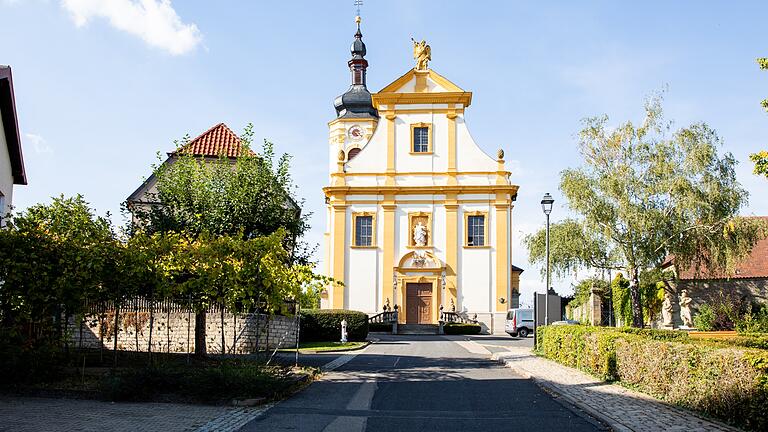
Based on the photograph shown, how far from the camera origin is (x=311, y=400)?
43.8ft

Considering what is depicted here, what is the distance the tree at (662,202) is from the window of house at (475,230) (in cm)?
948

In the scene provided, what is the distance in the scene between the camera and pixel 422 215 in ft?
154

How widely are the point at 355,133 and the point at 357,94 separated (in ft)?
12.1

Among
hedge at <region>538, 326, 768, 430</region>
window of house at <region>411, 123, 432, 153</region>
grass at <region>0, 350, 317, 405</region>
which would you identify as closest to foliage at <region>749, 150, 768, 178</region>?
hedge at <region>538, 326, 768, 430</region>

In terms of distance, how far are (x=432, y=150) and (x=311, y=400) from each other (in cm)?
3502

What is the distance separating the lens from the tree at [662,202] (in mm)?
35531

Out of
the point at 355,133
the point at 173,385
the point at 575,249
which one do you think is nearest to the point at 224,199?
the point at 173,385

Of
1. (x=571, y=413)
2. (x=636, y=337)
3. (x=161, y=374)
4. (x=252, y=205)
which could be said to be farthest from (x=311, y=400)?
(x=252, y=205)

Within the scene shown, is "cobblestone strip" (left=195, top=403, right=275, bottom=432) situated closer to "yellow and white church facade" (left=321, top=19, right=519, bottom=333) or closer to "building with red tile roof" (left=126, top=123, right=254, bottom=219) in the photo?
"building with red tile roof" (left=126, top=123, right=254, bottom=219)

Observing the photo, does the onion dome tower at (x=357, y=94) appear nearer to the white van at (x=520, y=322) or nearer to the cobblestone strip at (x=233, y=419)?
the white van at (x=520, y=322)

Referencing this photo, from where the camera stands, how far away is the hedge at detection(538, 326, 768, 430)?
950 cm

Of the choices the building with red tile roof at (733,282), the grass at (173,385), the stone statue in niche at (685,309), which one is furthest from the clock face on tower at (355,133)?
the grass at (173,385)

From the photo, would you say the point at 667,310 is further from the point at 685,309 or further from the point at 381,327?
the point at 381,327

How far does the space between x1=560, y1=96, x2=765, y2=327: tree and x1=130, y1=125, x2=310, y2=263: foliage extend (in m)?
19.1
